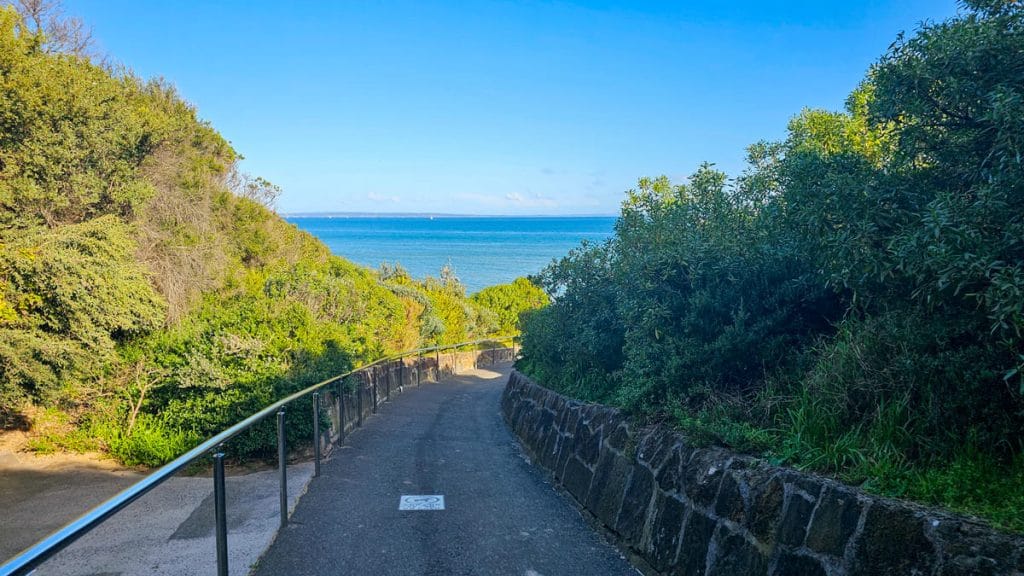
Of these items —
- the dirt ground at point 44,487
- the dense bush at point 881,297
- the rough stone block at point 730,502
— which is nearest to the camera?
the dense bush at point 881,297

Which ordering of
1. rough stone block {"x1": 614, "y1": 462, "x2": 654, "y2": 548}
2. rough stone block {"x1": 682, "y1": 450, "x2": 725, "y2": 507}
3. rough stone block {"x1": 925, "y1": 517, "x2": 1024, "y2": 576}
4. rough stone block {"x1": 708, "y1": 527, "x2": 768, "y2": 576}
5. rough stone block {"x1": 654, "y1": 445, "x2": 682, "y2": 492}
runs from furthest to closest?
rough stone block {"x1": 614, "y1": 462, "x2": 654, "y2": 548}
rough stone block {"x1": 654, "y1": 445, "x2": 682, "y2": 492}
rough stone block {"x1": 682, "y1": 450, "x2": 725, "y2": 507}
rough stone block {"x1": 708, "y1": 527, "x2": 768, "y2": 576}
rough stone block {"x1": 925, "y1": 517, "x2": 1024, "y2": 576}

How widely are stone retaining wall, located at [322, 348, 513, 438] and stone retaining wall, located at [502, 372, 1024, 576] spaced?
354cm

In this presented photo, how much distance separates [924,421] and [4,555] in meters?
7.40

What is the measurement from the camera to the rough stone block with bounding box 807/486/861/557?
3.25 meters

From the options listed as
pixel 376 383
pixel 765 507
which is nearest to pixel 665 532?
pixel 765 507

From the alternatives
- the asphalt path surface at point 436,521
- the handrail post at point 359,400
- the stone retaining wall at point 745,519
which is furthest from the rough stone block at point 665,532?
the handrail post at point 359,400

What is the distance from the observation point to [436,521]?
5.70m

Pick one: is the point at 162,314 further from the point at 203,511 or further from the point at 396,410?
the point at 203,511

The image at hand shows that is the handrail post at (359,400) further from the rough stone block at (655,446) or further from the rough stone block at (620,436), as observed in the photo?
the rough stone block at (655,446)

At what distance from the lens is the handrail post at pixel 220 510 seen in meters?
4.03

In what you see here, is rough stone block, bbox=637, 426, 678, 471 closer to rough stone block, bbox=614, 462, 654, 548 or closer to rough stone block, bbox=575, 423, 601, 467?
rough stone block, bbox=614, 462, 654, 548

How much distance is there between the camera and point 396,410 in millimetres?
12875

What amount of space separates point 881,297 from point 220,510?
4403mm

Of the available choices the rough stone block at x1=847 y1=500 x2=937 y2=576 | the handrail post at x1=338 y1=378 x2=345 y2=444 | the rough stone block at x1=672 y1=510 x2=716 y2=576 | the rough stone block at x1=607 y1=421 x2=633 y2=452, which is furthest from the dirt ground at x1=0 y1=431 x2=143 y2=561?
the rough stone block at x1=847 y1=500 x2=937 y2=576
